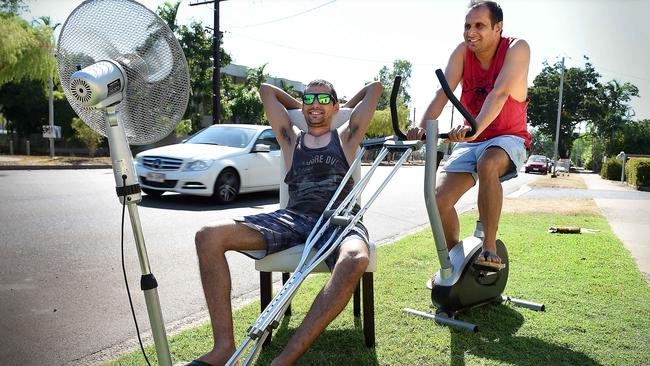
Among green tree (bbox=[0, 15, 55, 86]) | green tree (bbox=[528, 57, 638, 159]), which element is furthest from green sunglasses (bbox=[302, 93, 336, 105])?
green tree (bbox=[528, 57, 638, 159])

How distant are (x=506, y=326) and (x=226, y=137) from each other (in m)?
7.28

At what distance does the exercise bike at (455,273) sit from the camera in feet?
9.66

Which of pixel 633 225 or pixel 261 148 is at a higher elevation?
pixel 261 148

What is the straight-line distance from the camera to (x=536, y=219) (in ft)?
27.7

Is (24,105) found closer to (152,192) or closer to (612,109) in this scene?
(152,192)

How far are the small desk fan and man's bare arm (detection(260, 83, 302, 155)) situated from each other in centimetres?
144

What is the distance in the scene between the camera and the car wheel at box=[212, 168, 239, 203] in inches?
344

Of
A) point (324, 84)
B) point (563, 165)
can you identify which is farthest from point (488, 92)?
point (563, 165)

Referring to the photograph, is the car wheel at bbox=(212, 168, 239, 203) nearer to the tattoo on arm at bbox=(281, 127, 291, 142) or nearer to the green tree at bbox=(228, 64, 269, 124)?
the tattoo on arm at bbox=(281, 127, 291, 142)

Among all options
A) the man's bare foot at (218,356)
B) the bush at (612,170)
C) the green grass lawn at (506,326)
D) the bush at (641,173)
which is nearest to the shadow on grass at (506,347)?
the green grass lawn at (506,326)

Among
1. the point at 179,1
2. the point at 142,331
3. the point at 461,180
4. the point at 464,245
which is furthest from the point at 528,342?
the point at 179,1

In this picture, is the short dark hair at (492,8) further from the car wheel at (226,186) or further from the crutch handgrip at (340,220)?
the car wheel at (226,186)

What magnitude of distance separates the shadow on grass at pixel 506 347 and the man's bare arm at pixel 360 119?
1.38m

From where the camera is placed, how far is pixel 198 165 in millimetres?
8477
